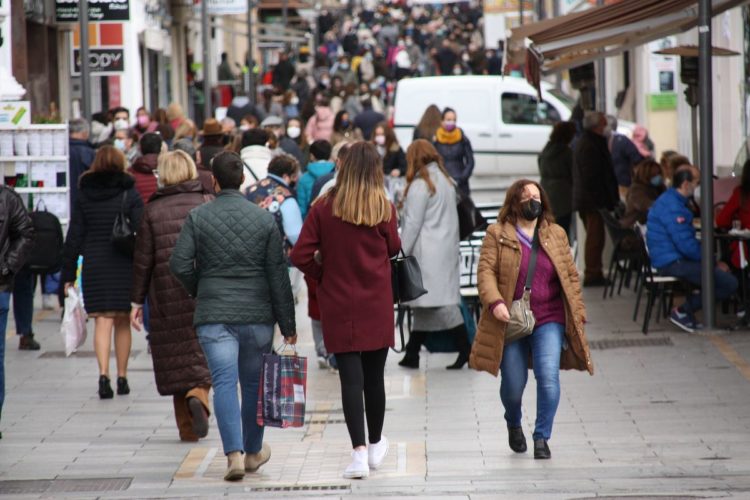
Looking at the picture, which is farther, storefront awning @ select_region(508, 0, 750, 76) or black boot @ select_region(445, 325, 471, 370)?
storefront awning @ select_region(508, 0, 750, 76)

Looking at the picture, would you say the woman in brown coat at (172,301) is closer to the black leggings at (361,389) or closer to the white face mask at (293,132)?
the black leggings at (361,389)

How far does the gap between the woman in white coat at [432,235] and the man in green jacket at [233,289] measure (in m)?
3.80

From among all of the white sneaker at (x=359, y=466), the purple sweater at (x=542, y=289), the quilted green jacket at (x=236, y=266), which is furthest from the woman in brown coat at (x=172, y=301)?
the purple sweater at (x=542, y=289)

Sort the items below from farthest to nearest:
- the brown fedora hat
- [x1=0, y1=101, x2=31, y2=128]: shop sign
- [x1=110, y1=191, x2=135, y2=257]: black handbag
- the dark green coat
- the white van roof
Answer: the white van roof < the dark green coat < the brown fedora hat < [x1=0, y1=101, x2=31, y2=128]: shop sign < [x1=110, y1=191, x2=135, y2=257]: black handbag

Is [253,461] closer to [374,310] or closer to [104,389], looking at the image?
[374,310]

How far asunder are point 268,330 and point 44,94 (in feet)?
61.6

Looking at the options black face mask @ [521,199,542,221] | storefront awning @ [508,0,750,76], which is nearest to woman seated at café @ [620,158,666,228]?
storefront awning @ [508,0,750,76]

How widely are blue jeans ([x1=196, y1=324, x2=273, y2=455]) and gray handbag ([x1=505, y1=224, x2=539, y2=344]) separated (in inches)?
50.9

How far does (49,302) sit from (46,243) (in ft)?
14.2

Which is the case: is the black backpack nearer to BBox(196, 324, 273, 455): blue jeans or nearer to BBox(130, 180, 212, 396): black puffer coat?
BBox(130, 180, 212, 396): black puffer coat

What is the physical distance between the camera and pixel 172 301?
9.80 meters

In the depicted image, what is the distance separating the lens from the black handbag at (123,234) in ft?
38.2

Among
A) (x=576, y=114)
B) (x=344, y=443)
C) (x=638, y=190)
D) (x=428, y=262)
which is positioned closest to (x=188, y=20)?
(x=576, y=114)

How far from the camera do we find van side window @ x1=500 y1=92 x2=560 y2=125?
28.1 metres
